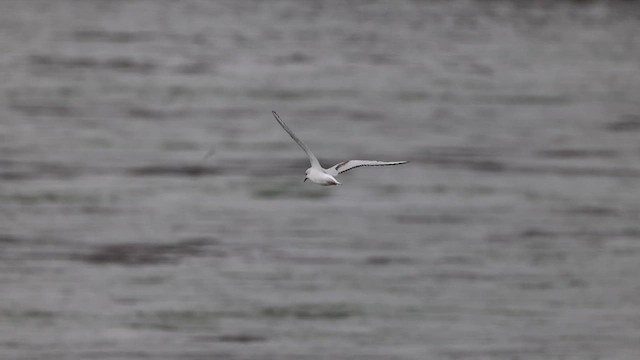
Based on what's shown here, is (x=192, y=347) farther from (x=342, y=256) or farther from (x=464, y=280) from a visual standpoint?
(x=464, y=280)

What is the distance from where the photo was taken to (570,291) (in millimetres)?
798

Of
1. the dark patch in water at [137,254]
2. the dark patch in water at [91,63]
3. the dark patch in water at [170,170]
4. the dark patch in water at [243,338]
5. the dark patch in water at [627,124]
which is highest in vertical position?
the dark patch in water at [91,63]

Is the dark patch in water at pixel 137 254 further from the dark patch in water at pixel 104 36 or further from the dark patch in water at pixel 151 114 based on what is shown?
the dark patch in water at pixel 104 36

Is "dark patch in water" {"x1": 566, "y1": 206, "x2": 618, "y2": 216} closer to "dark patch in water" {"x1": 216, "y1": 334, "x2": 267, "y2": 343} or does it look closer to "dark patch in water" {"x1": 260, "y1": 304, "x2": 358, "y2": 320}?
"dark patch in water" {"x1": 260, "y1": 304, "x2": 358, "y2": 320}

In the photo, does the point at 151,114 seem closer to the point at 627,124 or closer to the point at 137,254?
the point at 137,254

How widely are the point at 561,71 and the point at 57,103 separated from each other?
0.65 metres

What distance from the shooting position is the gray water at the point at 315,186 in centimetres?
76

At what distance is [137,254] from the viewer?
761 millimetres

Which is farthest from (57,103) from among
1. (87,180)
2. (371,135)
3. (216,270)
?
(371,135)

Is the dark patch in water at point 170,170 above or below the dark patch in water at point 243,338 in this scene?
above

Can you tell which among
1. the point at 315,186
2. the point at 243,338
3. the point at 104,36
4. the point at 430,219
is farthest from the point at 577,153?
the point at 104,36

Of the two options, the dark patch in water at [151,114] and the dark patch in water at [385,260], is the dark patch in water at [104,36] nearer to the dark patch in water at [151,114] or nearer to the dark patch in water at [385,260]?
the dark patch in water at [151,114]

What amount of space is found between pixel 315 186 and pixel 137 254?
0.24 metres

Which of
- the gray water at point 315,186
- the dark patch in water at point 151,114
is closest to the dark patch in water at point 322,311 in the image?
the gray water at point 315,186
